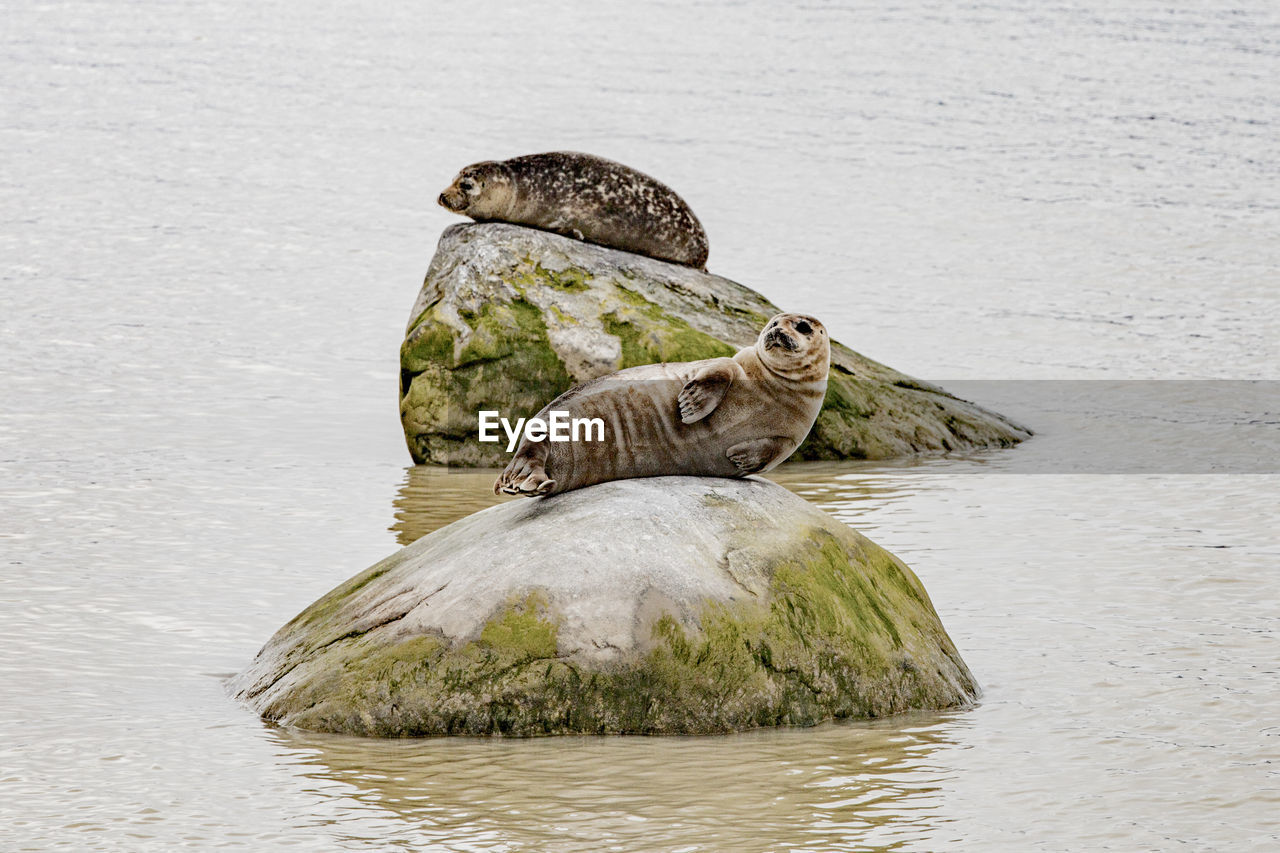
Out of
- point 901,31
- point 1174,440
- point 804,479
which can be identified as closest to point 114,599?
point 804,479

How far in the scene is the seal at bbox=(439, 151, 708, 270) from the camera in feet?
39.7

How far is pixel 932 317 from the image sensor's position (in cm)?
1908

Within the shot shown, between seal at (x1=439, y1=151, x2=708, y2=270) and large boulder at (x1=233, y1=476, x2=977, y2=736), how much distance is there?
18.4ft

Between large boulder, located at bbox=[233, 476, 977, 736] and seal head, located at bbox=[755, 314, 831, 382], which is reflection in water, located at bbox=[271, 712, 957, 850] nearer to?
large boulder, located at bbox=[233, 476, 977, 736]

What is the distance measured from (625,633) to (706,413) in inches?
39.7

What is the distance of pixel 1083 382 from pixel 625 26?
27.4 metres

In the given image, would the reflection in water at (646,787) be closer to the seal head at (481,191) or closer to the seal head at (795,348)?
the seal head at (795,348)

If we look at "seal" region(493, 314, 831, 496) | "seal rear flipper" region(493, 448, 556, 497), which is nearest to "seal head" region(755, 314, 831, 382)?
"seal" region(493, 314, 831, 496)

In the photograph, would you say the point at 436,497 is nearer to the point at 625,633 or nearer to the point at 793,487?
the point at 793,487

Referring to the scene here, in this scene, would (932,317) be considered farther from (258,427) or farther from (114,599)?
(114,599)

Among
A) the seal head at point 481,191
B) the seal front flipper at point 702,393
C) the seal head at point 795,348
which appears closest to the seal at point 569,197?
the seal head at point 481,191

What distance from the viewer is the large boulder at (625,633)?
6.07 meters

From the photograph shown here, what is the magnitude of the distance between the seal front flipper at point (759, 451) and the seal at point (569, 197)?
5552mm

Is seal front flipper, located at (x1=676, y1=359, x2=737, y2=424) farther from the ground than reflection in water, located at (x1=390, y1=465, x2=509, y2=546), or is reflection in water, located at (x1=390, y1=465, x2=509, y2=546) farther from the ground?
seal front flipper, located at (x1=676, y1=359, x2=737, y2=424)
